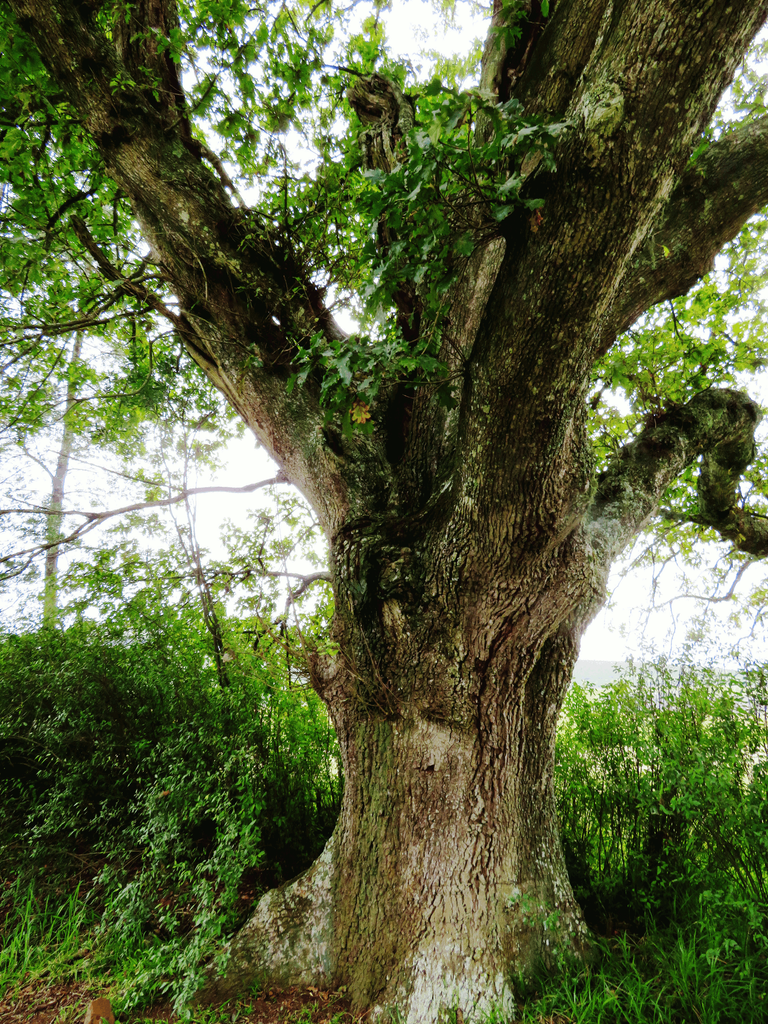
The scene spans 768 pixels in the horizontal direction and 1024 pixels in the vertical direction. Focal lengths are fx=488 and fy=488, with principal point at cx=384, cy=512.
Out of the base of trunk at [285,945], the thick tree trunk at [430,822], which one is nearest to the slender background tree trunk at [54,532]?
the thick tree trunk at [430,822]

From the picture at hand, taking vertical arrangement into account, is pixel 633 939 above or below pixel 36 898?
below

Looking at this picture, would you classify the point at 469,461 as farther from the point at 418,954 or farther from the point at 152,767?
the point at 152,767

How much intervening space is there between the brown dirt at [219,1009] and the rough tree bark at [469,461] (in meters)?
0.08

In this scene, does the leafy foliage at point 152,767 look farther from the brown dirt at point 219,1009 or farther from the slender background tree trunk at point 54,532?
the slender background tree trunk at point 54,532

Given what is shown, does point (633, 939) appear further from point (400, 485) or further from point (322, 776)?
point (400, 485)

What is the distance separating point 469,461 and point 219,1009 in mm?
3100

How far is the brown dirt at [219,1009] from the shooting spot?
8.13ft

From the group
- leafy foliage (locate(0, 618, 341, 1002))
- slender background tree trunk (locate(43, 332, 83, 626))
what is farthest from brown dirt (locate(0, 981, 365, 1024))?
slender background tree trunk (locate(43, 332, 83, 626))

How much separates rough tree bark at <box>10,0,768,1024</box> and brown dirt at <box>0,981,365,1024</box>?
0.08 meters

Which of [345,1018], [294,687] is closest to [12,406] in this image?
[294,687]

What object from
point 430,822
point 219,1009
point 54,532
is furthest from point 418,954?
point 54,532

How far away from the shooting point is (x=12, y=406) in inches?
183

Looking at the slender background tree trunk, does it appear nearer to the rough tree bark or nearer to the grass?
the grass

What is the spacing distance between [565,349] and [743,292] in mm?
3969
